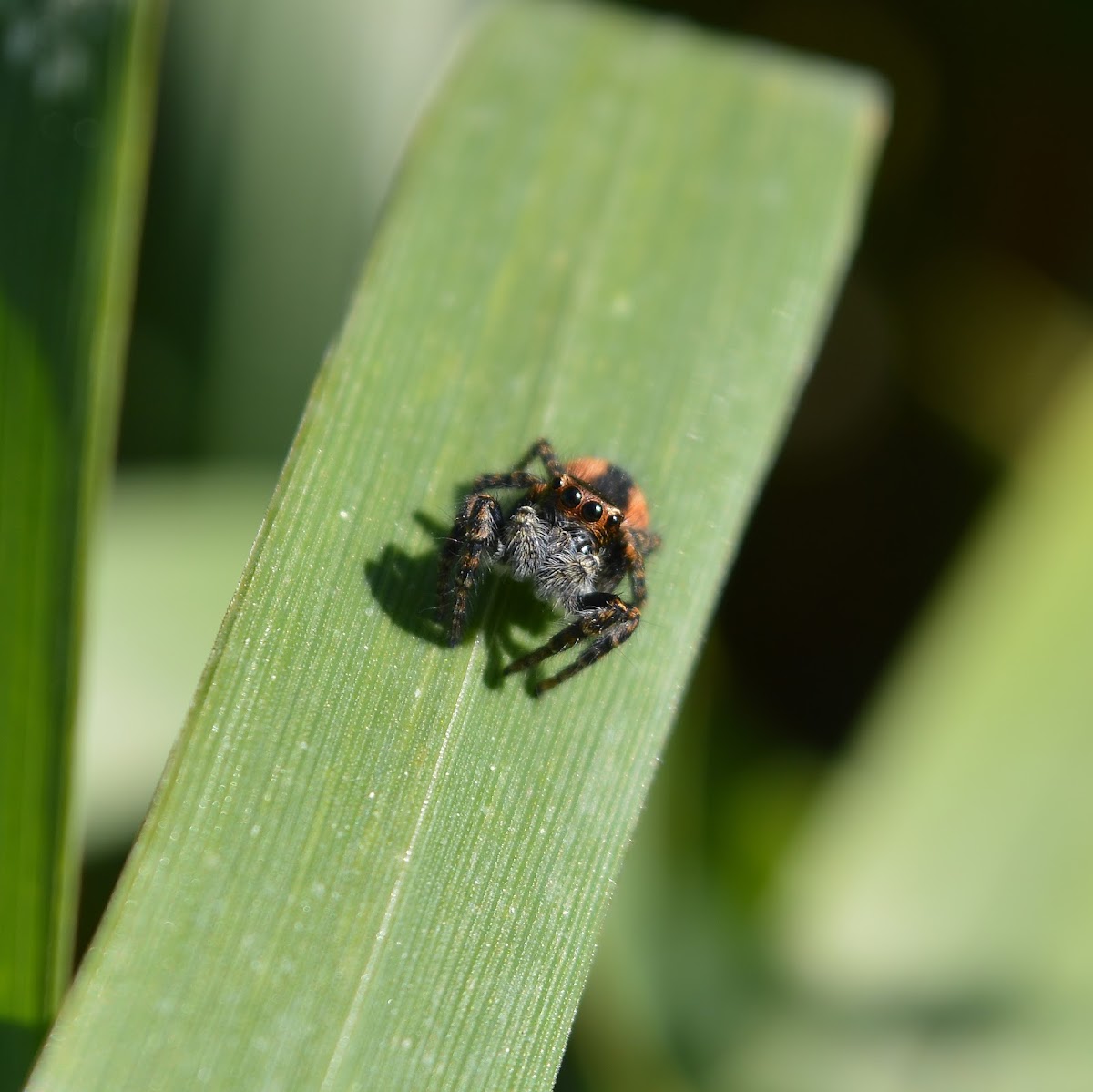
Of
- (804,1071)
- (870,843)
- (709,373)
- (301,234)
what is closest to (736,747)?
(870,843)

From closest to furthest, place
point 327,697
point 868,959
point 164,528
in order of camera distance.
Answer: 1. point 327,697
2. point 868,959
3. point 164,528

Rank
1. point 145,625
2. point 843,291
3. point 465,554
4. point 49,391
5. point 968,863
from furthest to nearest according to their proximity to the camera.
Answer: point 843,291, point 145,625, point 968,863, point 49,391, point 465,554

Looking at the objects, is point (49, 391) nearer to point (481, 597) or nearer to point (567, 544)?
point (481, 597)

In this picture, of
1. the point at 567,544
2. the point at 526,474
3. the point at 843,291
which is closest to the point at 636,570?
the point at 567,544

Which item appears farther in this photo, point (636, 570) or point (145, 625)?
point (145, 625)

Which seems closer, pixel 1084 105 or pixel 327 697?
pixel 327 697

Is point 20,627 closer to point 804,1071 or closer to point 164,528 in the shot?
point 164,528

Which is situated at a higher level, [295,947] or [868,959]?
[295,947]
